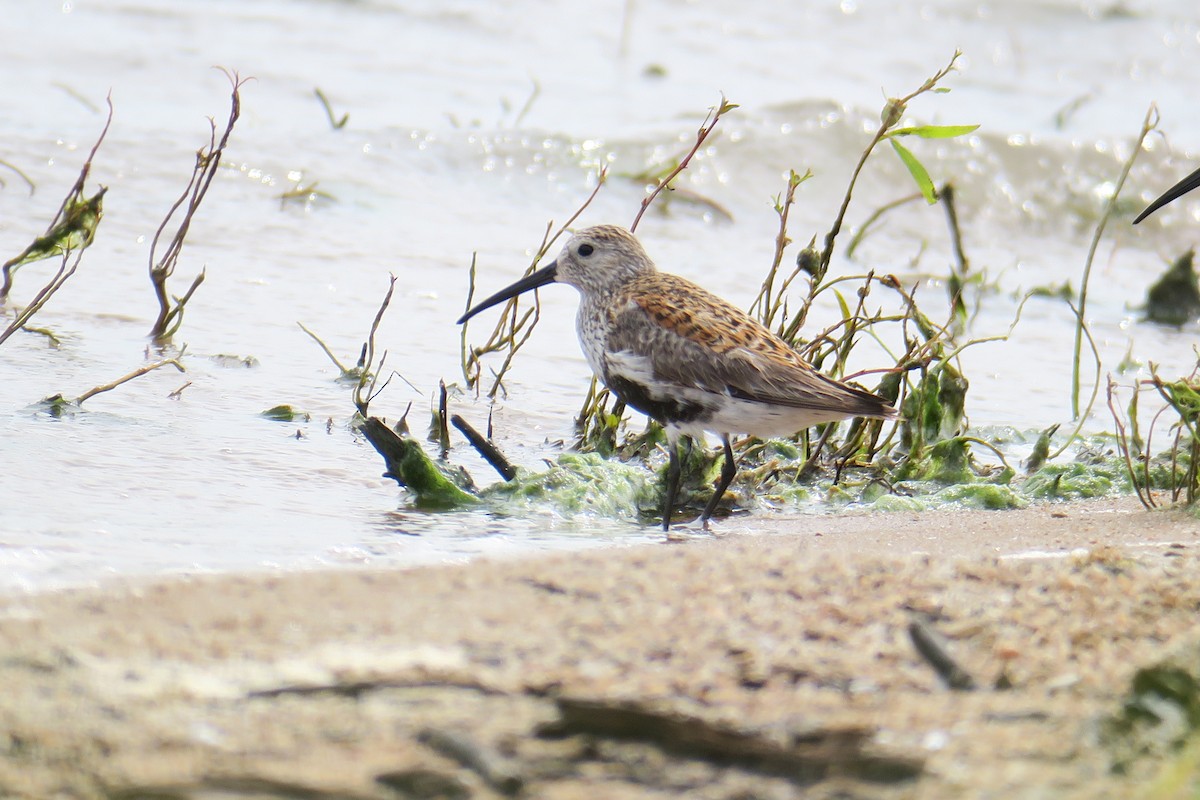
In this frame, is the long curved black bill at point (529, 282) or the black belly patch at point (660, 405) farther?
the long curved black bill at point (529, 282)

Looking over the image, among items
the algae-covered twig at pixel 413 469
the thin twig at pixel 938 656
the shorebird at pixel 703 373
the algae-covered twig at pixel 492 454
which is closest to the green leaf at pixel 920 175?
the shorebird at pixel 703 373

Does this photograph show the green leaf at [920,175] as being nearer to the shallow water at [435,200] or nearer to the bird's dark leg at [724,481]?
the bird's dark leg at [724,481]

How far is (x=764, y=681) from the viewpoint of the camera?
2627mm

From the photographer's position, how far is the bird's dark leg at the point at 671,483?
15.6 feet

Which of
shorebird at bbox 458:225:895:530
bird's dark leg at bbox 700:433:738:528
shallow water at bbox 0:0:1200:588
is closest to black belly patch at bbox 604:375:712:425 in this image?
shorebird at bbox 458:225:895:530

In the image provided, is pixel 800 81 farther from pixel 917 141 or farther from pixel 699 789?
pixel 699 789

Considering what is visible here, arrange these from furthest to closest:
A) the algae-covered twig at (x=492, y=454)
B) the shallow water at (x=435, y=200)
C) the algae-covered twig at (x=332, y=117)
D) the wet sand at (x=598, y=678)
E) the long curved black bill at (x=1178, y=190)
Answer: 1. the algae-covered twig at (x=332, y=117)
2. the long curved black bill at (x=1178, y=190)
3. the algae-covered twig at (x=492, y=454)
4. the shallow water at (x=435, y=200)
5. the wet sand at (x=598, y=678)

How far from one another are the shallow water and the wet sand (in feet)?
2.69

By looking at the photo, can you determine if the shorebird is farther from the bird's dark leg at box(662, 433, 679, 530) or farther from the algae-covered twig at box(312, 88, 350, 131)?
the algae-covered twig at box(312, 88, 350, 131)

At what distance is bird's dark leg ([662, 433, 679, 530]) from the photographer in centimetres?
477

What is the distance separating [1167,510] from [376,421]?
2.39 m

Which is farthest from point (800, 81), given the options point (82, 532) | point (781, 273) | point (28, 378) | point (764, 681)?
point (764, 681)

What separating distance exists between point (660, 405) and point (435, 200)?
186 inches

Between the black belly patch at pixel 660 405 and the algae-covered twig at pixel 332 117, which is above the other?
the algae-covered twig at pixel 332 117
